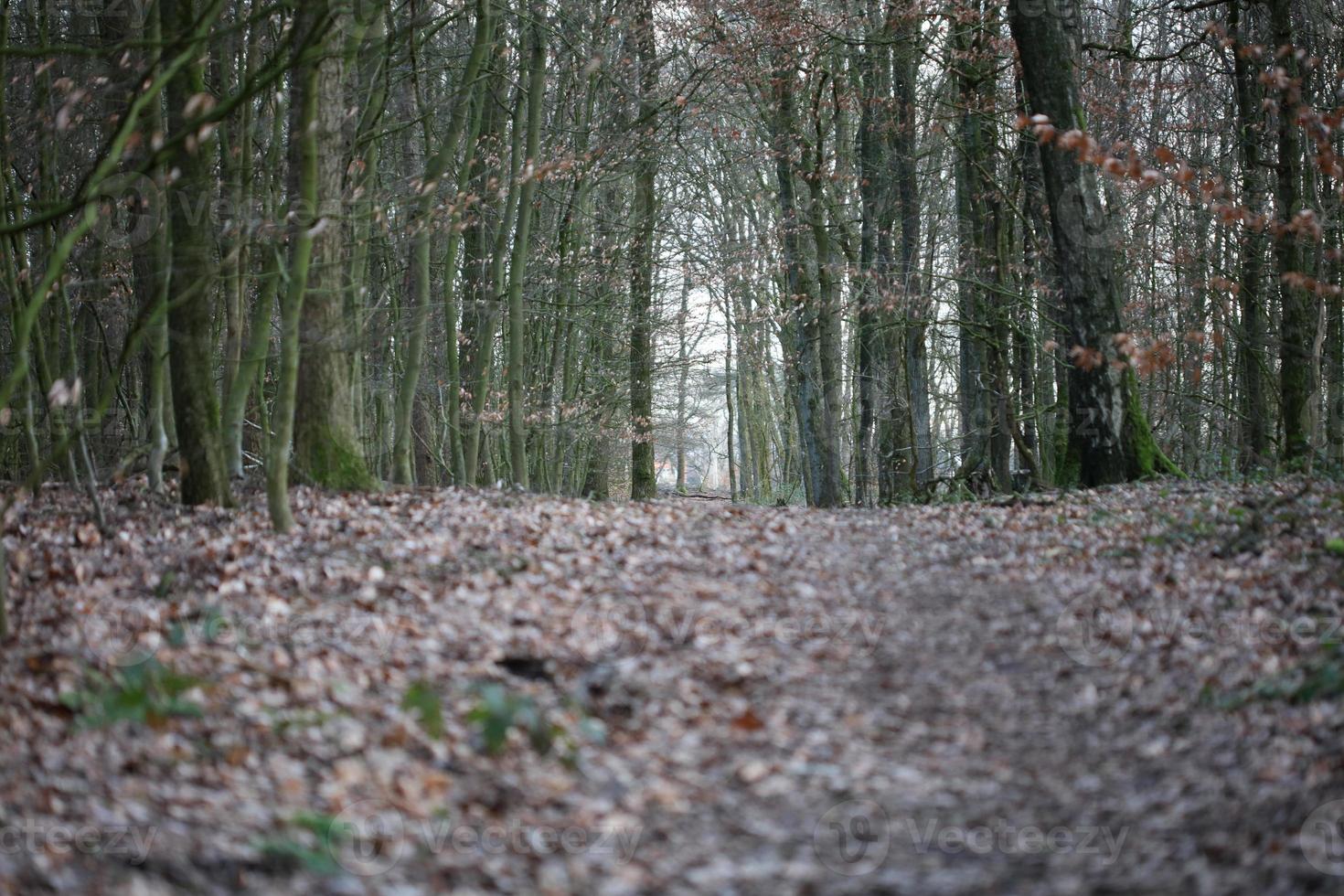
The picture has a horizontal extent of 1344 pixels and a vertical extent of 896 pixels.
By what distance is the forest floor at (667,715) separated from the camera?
12.7ft

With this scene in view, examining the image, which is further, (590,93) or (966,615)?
(590,93)

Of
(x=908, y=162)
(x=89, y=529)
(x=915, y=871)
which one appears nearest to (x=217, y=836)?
(x=915, y=871)

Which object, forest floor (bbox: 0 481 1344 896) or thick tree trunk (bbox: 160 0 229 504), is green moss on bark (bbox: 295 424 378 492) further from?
forest floor (bbox: 0 481 1344 896)

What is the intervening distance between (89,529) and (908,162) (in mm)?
13152

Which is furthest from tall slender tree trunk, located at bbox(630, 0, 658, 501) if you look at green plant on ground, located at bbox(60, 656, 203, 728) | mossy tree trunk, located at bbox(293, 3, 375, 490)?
green plant on ground, located at bbox(60, 656, 203, 728)

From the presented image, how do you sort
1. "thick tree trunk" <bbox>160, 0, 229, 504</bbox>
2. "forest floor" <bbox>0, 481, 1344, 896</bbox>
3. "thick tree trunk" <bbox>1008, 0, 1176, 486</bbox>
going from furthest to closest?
"thick tree trunk" <bbox>1008, 0, 1176, 486</bbox> < "thick tree trunk" <bbox>160, 0, 229, 504</bbox> < "forest floor" <bbox>0, 481, 1344, 896</bbox>

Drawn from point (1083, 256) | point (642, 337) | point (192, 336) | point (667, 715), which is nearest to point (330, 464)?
point (192, 336)

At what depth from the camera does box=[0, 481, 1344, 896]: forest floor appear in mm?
3875

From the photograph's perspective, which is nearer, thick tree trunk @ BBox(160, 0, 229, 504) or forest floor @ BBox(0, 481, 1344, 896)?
forest floor @ BBox(0, 481, 1344, 896)

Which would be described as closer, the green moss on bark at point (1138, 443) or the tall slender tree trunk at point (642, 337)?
the green moss on bark at point (1138, 443)

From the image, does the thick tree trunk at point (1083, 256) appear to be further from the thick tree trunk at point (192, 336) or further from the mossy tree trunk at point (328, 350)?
the thick tree trunk at point (192, 336)

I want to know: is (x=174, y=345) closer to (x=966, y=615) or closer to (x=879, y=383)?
(x=966, y=615)

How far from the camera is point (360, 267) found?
11.7 m

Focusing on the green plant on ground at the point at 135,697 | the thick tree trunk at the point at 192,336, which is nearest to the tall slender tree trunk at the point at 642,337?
the thick tree trunk at the point at 192,336
